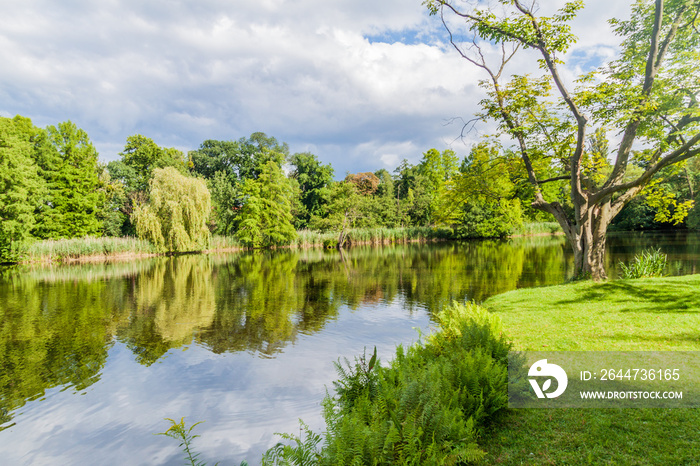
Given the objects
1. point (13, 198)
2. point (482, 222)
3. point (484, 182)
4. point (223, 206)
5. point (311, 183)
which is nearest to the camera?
point (484, 182)

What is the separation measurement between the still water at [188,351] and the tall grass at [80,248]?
45.1 ft

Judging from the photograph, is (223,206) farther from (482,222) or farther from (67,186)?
(482,222)

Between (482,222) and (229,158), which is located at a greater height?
(229,158)

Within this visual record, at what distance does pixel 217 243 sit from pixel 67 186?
14634mm

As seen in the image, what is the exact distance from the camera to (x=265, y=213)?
39219 millimetres

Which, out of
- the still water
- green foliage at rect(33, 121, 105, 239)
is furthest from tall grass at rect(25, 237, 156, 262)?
the still water

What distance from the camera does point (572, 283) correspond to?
11398mm

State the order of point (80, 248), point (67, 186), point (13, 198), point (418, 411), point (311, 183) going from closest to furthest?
point (418, 411), point (13, 198), point (80, 248), point (67, 186), point (311, 183)

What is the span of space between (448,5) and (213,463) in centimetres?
1330

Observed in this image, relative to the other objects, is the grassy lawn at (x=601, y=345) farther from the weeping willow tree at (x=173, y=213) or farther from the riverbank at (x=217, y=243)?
the riverbank at (x=217, y=243)

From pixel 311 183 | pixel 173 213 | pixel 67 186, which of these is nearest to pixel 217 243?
pixel 173 213

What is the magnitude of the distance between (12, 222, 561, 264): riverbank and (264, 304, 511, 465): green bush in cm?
3231

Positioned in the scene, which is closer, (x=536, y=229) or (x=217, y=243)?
(x=217, y=243)

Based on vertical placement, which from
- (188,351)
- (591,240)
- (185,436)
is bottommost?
(188,351)
